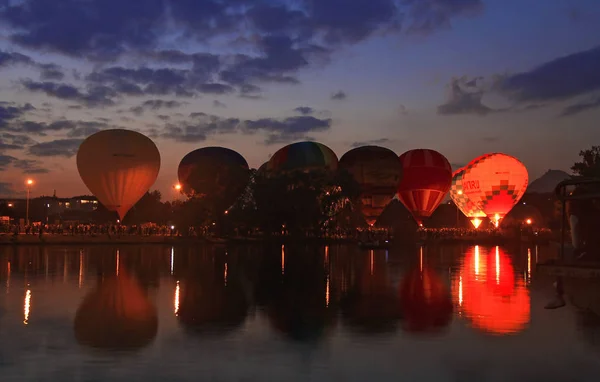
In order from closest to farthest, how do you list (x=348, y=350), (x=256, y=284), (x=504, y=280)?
(x=348, y=350)
(x=256, y=284)
(x=504, y=280)

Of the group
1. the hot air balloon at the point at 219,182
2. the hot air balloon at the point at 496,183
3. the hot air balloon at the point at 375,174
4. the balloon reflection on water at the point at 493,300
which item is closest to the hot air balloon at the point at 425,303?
the balloon reflection on water at the point at 493,300

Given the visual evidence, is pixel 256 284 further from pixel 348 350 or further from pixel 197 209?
pixel 197 209

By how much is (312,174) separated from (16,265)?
43.3 m

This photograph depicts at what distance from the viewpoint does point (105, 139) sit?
244ft

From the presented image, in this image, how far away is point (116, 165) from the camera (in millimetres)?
73062

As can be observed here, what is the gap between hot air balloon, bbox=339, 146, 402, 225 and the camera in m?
83.4

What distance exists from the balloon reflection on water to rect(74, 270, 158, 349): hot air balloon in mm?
7137

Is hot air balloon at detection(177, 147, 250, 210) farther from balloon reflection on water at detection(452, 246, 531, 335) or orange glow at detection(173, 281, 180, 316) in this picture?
orange glow at detection(173, 281, 180, 316)

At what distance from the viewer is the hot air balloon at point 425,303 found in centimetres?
1531

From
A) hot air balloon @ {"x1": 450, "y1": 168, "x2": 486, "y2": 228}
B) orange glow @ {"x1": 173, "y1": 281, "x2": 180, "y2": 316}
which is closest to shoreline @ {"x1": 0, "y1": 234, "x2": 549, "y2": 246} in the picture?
hot air balloon @ {"x1": 450, "y1": 168, "x2": 486, "y2": 228}

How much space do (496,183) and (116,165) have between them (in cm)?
4716

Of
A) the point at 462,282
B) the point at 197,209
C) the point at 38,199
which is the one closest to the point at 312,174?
the point at 197,209

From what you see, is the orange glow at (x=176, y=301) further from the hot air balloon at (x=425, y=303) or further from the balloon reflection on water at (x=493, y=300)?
the balloon reflection on water at (x=493, y=300)

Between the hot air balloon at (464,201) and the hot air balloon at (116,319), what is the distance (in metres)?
76.6
